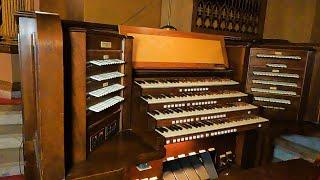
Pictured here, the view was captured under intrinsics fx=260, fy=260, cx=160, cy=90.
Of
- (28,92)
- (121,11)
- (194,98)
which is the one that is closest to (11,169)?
(28,92)

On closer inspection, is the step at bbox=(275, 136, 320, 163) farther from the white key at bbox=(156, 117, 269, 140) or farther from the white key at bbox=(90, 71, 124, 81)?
the white key at bbox=(90, 71, 124, 81)

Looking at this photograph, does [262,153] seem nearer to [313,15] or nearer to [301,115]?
[301,115]

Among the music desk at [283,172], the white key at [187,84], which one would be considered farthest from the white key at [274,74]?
the music desk at [283,172]

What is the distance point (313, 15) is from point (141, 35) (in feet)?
13.8

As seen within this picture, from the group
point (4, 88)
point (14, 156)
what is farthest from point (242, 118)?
point (4, 88)

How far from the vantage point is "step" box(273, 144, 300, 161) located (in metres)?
2.91

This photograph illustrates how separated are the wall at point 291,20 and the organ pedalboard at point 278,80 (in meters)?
2.04

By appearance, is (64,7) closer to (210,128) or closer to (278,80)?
(210,128)

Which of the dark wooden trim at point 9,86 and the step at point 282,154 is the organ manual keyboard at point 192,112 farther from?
the dark wooden trim at point 9,86

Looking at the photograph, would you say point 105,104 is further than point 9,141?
No

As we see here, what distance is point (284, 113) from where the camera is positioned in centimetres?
298

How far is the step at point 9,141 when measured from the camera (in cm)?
241

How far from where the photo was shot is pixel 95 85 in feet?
5.59

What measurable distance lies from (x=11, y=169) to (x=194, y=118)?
5.43 feet
